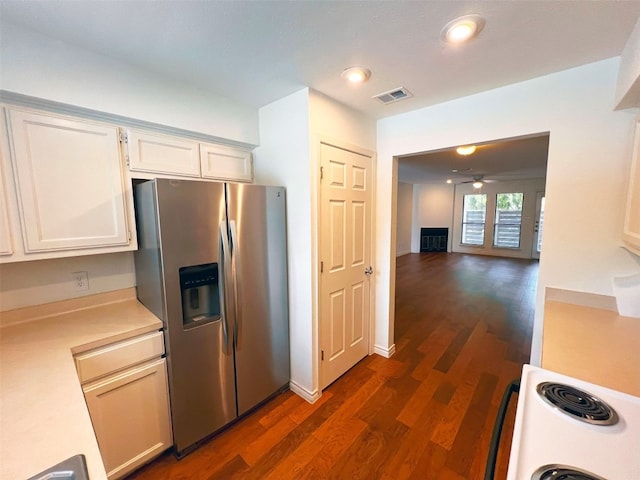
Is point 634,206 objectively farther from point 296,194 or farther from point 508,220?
point 508,220

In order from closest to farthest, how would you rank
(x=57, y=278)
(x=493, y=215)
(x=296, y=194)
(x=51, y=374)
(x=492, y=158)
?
(x=51, y=374) < (x=57, y=278) < (x=296, y=194) < (x=492, y=158) < (x=493, y=215)

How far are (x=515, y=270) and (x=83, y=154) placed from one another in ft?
25.8

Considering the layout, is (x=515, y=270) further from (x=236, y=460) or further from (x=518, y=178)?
(x=236, y=460)

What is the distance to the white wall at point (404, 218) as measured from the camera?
862 centimetres

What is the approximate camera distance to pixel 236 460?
1657 millimetres

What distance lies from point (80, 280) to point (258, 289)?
113 cm

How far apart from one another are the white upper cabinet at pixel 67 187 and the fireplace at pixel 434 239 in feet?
30.0

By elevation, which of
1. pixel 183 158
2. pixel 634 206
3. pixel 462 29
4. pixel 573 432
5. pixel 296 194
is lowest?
pixel 573 432

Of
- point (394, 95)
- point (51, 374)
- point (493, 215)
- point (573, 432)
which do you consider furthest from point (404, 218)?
point (51, 374)

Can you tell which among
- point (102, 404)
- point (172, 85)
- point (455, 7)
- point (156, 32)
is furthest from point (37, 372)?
point (455, 7)

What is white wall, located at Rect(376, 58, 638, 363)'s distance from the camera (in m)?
1.57

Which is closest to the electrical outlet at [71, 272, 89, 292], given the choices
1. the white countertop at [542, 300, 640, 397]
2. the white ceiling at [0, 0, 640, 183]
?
the white ceiling at [0, 0, 640, 183]

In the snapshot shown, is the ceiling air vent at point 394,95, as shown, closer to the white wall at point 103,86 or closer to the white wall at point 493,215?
the white wall at point 103,86

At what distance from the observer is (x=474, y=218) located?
348 inches
